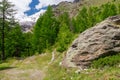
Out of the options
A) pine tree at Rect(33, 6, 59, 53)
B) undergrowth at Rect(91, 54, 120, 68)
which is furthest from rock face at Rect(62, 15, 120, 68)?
pine tree at Rect(33, 6, 59, 53)

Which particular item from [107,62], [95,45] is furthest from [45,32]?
[107,62]

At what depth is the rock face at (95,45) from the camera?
2672 cm

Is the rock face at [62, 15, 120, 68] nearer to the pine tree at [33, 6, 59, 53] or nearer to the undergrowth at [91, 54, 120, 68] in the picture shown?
the undergrowth at [91, 54, 120, 68]

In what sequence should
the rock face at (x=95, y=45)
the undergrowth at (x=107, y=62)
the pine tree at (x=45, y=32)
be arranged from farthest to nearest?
the pine tree at (x=45, y=32) < the rock face at (x=95, y=45) < the undergrowth at (x=107, y=62)

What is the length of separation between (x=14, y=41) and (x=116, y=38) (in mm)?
43901

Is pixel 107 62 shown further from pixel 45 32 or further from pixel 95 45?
pixel 45 32

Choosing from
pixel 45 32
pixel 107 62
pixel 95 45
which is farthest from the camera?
pixel 45 32

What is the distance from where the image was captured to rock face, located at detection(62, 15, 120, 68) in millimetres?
26719

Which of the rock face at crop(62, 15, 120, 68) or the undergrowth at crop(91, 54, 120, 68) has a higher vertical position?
the rock face at crop(62, 15, 120, 68)

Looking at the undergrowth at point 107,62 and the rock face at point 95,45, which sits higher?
the rock face at point 95,45

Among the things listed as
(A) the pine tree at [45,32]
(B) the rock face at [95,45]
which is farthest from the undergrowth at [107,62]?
(A) the pine tree at [45,32]

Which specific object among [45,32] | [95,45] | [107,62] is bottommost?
[107,62]

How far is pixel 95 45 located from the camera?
2755cm

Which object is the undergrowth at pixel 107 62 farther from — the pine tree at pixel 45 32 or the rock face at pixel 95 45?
the pine tree at pixel 45 32
